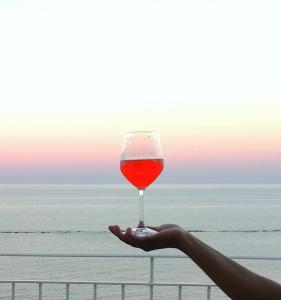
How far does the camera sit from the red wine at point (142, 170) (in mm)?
1663

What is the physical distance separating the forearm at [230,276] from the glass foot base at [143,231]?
0.18m

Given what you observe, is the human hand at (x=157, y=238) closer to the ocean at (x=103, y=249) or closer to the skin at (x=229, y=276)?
the skin at (x=229, y=276)

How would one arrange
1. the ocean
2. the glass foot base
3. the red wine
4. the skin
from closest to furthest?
the skin < the glass foot base < the red wine < the ocean

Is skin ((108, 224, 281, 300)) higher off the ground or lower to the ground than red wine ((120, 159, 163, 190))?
lower

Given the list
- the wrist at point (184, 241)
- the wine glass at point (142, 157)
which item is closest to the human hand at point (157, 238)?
the wrist at point (184, 241)

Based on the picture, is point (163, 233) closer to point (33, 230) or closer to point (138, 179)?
point (138, 179)

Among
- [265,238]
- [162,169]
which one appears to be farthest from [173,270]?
[162,169]

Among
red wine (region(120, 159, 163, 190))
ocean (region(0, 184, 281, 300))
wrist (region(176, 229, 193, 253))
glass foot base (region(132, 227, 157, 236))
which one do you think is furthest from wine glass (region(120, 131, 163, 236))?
ocean (region(0, 184, 281, 300))

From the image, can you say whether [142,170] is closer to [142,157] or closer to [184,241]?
[142,157]

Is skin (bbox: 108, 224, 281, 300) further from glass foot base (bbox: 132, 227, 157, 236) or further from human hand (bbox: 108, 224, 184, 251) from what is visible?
glass foot base (bbox: 132, 227, 157, 236)

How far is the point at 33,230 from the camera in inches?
2221

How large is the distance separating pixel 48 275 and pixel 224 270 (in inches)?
1270

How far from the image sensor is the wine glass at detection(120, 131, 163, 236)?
1.67 metres

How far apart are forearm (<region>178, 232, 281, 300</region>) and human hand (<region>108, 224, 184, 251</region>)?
0.06 metres
